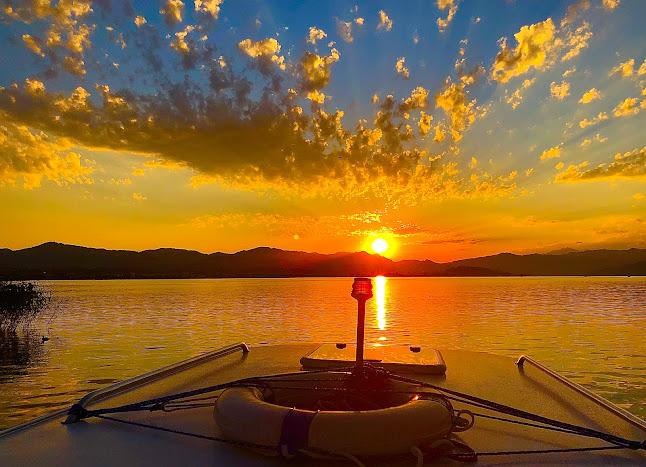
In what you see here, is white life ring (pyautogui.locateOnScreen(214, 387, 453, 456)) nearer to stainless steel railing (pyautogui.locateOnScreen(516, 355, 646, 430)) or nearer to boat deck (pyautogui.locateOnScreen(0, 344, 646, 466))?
boat deck (pyautogui.locateOnScreen(0, 344, 646, 466))

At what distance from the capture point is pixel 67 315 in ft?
136

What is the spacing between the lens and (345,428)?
3.11 meters

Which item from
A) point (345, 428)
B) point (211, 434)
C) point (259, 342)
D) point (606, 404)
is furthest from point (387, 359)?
point (259, 342)

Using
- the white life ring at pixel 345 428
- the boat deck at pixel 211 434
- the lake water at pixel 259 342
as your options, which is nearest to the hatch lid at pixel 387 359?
the boat deck at pixel 211 434

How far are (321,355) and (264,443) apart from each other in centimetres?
394

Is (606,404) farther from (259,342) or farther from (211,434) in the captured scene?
(259,342)

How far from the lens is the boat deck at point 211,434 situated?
11.1 ft

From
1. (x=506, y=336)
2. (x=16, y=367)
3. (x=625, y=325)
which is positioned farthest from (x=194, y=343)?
(x=625, y=325)

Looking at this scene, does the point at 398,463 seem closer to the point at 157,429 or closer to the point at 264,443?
the point at 264,443

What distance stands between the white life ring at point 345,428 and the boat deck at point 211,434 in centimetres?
18

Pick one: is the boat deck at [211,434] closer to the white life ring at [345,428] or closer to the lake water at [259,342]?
the white life ring at [345,428]

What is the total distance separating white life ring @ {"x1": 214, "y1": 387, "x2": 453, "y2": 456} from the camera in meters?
3.08

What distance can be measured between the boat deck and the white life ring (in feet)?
0.58

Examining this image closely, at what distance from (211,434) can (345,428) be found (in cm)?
139
